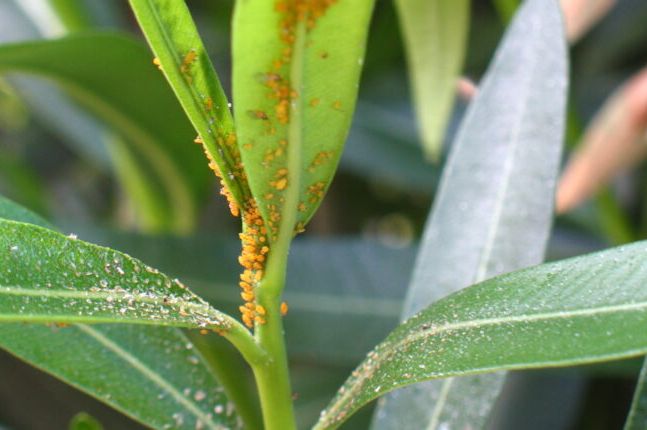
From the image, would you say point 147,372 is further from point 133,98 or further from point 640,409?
point 133,98

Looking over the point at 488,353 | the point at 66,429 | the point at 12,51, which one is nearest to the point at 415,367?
the point at 488,353

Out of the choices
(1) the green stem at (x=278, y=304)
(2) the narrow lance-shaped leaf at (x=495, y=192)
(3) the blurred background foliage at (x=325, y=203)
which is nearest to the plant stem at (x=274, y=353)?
(1) the green stem at (x=278, y=304)

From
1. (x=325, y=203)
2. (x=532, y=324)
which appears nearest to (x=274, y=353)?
(x=532, y=324)

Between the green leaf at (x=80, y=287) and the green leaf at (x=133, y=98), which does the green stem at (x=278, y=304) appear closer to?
the green leaf at (x=80, y=287)

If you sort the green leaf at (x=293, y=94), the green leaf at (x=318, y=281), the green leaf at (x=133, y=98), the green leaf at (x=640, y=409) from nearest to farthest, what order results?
the green leaf at (x=293, y=94) → the green leaf at (x=640, y=409) → the green leaf at (x=133, y=98) → the green leaf at (x=318, y=281)

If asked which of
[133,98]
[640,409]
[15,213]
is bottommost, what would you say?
[640,409]

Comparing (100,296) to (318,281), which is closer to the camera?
(100,296)

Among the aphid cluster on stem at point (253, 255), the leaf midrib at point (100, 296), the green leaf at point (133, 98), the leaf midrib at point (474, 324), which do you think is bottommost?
the leaf midrib at point (474, 324)
